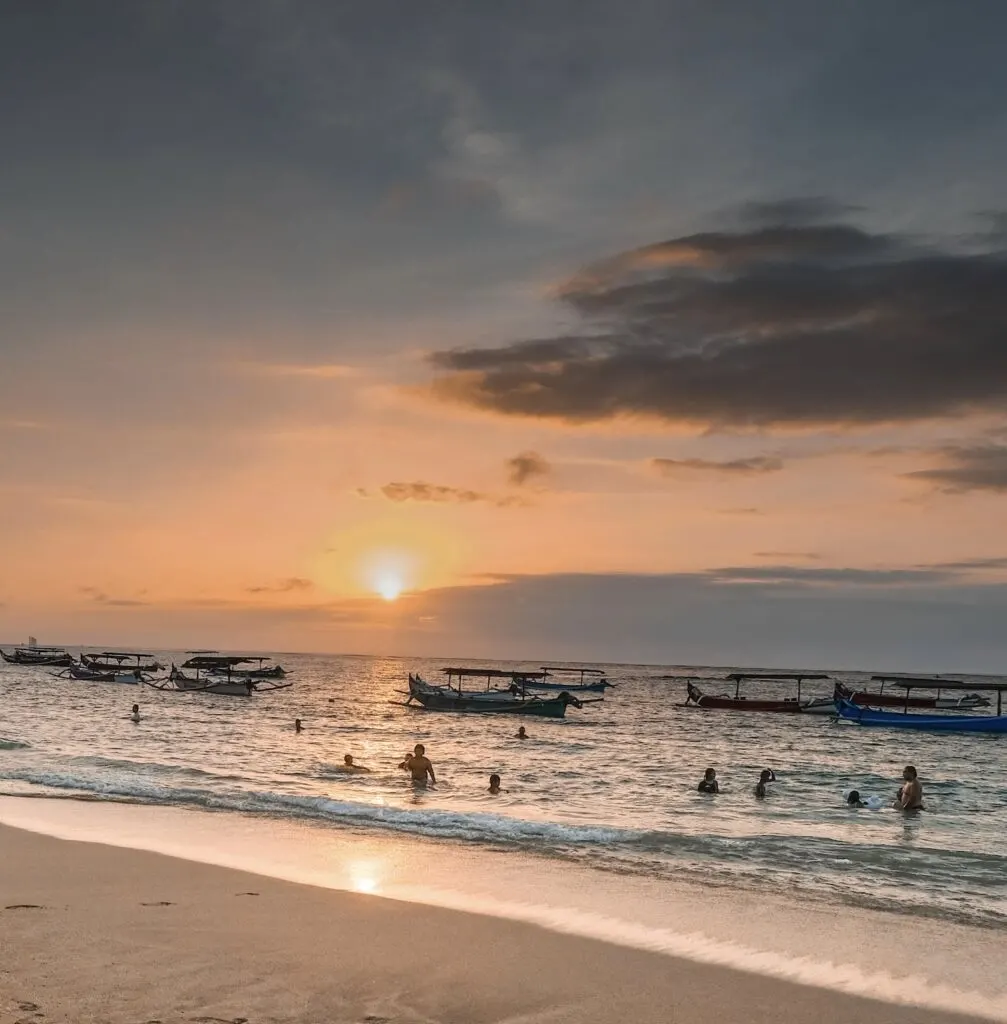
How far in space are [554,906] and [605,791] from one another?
19.5 metres

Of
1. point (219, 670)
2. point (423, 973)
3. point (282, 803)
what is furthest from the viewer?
point (219, 670)

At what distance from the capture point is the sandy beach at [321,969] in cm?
895

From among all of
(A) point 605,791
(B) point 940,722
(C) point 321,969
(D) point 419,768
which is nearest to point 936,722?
(B) point 940,722

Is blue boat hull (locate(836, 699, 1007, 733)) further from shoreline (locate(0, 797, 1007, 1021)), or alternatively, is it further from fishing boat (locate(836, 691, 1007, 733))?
shoreline (locate(0, 797, 1007, 1021))

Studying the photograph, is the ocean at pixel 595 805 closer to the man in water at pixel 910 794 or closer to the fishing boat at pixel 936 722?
the man in water at pixel 910 794

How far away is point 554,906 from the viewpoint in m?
14.4

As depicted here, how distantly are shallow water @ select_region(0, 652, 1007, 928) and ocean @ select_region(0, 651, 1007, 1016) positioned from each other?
0.11 meters

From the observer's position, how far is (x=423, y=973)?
10.4 meters

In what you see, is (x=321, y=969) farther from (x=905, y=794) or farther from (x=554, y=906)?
(x=905, y=794)

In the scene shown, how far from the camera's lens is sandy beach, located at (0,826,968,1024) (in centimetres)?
895

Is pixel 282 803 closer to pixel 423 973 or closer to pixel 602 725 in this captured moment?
pixel 423 973

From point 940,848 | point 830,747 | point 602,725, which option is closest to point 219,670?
point 602,725

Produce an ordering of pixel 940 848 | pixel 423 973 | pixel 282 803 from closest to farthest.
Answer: pixel 423 973, pixel 940 848, pixel 282 803

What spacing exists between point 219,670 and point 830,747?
75.0 metres
